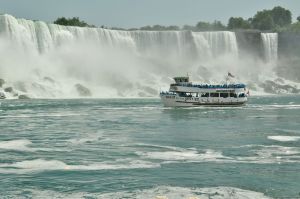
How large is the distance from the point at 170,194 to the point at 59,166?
5.15m

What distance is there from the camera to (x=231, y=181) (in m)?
16.2

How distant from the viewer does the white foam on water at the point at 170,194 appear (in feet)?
47.5

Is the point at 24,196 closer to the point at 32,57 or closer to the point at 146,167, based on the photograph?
the point at 146,167

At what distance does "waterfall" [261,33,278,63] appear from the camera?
95.4 metres

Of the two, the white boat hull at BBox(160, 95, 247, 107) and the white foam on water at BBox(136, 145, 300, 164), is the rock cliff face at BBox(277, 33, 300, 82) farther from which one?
the white foam on water at BBox(136, 145, 300, 164)

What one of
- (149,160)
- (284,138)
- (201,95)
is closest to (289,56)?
(201,95)

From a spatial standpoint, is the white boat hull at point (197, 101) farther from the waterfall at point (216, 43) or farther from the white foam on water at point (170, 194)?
the waterfall at point (216, 43)

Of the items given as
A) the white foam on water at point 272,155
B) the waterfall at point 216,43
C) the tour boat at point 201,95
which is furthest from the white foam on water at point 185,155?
the waterfall at point 216,43

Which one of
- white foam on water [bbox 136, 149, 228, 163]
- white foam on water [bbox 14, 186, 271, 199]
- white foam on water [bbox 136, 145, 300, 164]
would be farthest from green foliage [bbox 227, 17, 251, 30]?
white foam on water [bbox 14, 186, 271, 199]

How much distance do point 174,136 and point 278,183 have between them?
11.8 m

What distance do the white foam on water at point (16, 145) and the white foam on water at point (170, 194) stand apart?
7569 mm

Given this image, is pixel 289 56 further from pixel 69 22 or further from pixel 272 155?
pixel 272 155

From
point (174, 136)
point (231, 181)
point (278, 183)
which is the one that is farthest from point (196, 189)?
point (174, 136)

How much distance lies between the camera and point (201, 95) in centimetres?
5288
